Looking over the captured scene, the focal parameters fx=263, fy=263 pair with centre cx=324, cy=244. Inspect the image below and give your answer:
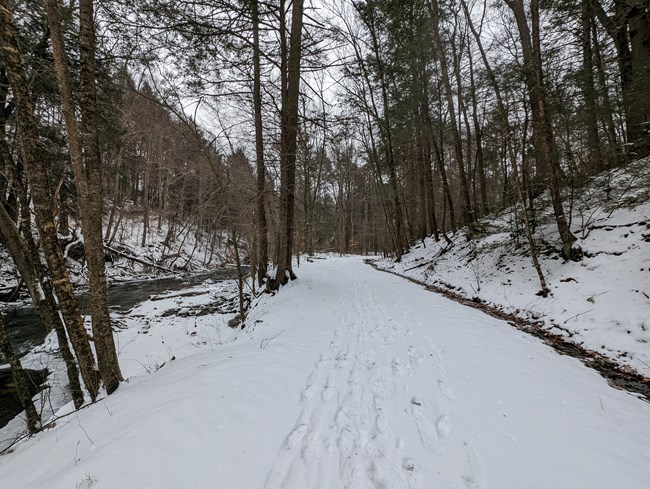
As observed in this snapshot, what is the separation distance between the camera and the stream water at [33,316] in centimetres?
447

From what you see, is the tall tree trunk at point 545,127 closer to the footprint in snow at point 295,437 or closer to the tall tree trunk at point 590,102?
the tall tree trunk at point 590,102

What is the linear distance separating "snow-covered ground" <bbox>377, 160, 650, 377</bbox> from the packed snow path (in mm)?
957

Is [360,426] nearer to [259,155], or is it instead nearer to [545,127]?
[545,127]

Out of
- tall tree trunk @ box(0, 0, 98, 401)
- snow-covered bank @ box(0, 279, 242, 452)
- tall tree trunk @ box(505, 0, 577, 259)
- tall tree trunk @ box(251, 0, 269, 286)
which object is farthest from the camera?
tall tree trunk @ box(251, 0, 269, 286)

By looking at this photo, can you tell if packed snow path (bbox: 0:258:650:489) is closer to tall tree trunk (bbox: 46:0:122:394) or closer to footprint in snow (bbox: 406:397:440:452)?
footprint in snow (bbox: 406:397:440:452)

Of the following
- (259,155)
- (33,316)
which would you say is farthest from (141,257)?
(259,155)

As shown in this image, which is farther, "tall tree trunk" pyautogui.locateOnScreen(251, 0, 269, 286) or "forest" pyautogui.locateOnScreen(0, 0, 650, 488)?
"tall tree trunk" pyautogui.locateOnScreen(251, 0, 269, 286)

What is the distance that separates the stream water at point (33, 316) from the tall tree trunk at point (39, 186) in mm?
336

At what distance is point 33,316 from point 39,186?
7936mm

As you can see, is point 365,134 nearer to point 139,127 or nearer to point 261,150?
point 261,150

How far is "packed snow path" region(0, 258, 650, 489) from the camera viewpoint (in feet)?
5.75

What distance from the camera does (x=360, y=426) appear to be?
228cm

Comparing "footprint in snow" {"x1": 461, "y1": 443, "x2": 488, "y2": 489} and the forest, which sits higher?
the forest

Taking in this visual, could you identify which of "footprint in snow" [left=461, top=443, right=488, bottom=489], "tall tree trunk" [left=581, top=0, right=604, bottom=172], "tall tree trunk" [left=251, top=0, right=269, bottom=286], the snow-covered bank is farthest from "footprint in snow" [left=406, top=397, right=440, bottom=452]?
"tall tree trunk" [left=581, top=0, right=604, bottom=172]
